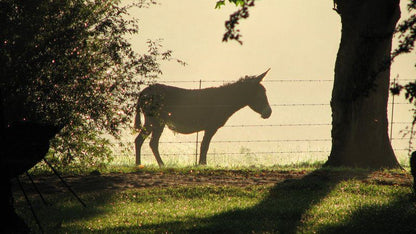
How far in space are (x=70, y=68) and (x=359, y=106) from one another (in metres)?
7.98

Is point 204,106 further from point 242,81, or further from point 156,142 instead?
point 156,142

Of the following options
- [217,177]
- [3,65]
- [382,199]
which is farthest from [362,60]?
[3,65]

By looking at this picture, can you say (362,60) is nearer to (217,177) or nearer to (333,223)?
(333,223)

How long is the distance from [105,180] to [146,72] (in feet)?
9.59

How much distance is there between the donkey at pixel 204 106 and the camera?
57.0 feet

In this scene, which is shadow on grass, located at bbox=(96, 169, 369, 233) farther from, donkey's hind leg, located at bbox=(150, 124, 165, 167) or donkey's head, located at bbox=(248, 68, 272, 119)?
donkey's hind leg, located at bbox=(150, 124, 165, 167)

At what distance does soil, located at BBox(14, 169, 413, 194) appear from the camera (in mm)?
11188

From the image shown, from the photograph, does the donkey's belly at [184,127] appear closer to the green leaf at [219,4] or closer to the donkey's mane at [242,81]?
the donkey's mane at [242,81]

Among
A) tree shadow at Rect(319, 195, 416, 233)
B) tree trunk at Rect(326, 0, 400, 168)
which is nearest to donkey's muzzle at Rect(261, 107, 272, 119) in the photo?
tree trunk at Rect(326, 0, 400, 168)

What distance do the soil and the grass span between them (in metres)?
0.34

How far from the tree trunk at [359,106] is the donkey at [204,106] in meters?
3.67

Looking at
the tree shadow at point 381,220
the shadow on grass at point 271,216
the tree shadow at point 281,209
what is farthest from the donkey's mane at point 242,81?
the tree shadow at point 381,220

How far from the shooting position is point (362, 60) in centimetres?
589

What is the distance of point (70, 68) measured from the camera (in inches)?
447
